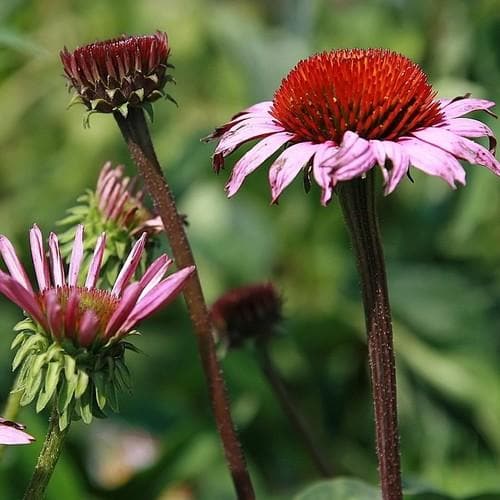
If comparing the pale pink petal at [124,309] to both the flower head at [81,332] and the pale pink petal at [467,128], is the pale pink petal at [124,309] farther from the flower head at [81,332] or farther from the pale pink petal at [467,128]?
the pale pink petal at [467,128]

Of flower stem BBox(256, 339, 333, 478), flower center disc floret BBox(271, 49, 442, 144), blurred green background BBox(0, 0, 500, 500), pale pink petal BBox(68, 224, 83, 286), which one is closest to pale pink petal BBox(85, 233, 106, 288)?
pale pink petal BBox(68, 224, 83, 286)

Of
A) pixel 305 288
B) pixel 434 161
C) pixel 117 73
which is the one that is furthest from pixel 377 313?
pixel 305 288

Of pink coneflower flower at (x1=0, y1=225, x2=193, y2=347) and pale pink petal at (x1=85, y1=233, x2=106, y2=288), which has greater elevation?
pale pink petal at (x1=85, y1=233, x2=106, y2=288)

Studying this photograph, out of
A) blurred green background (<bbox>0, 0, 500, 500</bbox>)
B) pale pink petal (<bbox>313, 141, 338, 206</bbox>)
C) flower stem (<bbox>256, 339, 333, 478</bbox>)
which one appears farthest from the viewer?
blurred green background (<bbox>0, 0, 500, 500</bbox>)

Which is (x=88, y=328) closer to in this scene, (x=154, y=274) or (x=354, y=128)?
(x=154, y=274)

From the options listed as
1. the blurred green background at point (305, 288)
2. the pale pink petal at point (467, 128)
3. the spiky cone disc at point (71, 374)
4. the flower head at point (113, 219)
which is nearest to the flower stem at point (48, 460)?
the spiky cone disc at point (71, 374)

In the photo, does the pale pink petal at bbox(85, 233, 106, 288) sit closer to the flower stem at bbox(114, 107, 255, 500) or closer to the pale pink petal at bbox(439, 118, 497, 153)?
the flower stem at bbox(114, 107, 255, 500)
